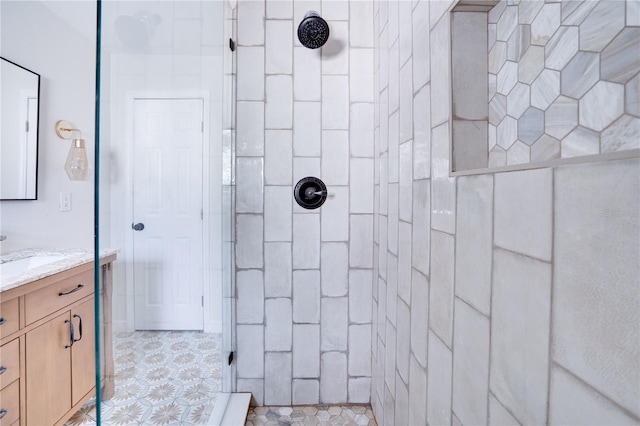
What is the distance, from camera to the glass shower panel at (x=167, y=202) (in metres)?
0.73

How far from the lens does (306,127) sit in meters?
1.47

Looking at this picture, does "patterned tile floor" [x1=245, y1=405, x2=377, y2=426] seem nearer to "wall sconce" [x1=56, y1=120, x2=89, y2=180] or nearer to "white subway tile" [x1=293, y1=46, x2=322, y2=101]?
"white subway tile" [x1=293, y1=46, x2=322, y2=101]

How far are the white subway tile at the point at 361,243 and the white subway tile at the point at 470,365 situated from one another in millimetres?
840

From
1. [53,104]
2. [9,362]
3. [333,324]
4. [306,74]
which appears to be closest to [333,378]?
[333,324]

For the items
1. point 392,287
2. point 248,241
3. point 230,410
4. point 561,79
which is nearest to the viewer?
point 561,79

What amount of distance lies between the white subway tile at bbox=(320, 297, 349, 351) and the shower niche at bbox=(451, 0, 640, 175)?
1039 mm

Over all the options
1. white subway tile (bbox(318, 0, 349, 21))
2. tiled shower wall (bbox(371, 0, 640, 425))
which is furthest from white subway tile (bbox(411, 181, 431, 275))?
white subway tile (bbox(318, 0, 349, 21))

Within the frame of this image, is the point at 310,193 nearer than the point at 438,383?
No

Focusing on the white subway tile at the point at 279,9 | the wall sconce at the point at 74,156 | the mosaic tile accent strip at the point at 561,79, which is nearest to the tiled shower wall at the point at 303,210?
the white subway tile at the point at 279,9

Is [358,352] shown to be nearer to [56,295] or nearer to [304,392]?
[304,392]

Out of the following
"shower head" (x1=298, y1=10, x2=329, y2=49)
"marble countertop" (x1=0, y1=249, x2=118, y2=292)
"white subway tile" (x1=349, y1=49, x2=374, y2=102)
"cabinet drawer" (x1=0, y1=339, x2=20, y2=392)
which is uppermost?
"shower head" (x1=298, y1=10, x2=329, y2=49)

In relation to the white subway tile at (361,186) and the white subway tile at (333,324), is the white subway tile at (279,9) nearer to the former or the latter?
the white subway tile at (361,186)

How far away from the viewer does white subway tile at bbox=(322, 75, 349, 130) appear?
1.47m

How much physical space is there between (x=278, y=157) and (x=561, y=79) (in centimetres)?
122
